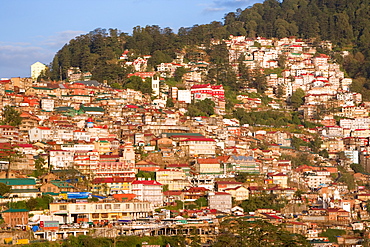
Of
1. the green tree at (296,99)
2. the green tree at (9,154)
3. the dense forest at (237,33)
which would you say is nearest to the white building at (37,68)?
the dense forest at (237,33)

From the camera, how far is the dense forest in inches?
4222

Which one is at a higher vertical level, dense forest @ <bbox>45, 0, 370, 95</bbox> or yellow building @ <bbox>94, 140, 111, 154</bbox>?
dense forest @ <bbox>45, 0, 370, 95</bbox>

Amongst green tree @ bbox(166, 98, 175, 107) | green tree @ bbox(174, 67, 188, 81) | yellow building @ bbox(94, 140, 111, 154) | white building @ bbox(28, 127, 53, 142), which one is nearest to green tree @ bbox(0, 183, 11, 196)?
white building @ bbox(28, 127, 53, 142)

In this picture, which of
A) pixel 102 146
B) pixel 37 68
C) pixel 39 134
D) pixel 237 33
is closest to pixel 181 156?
pixel 102 146

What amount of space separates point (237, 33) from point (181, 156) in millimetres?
63916

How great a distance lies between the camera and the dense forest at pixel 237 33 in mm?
107250

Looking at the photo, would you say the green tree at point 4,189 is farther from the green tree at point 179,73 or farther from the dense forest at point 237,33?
the green tree at point 179,73

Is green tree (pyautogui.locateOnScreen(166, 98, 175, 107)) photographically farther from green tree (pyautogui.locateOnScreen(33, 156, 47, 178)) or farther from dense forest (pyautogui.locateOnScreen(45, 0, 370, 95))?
green tree (pyautogui.locateOnScreen(33, 156, 47, 178))

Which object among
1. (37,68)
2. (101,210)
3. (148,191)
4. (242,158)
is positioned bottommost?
(101,210)

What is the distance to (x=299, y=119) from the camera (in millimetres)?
99875

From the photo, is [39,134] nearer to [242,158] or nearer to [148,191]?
[148,191]

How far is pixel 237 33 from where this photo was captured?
132 metres

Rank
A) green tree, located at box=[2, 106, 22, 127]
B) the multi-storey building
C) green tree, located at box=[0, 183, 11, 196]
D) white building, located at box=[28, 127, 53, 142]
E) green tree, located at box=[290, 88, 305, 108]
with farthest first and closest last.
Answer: green tree, located at box=[290, 88, 305, 108], green tree, located at box=[2, 106, 22, 127], white building, located at box=[28, 127, 53, 142], the multi-storey building, green tree, located at box=[0, 183, 11, 196]

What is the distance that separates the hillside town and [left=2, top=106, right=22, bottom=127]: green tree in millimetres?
123
